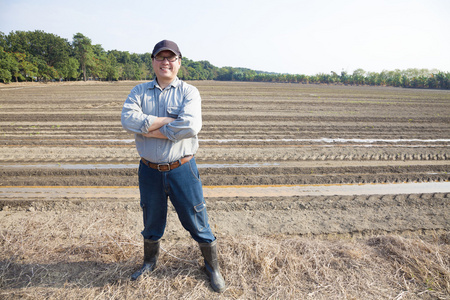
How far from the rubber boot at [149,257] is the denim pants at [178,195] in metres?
0.30

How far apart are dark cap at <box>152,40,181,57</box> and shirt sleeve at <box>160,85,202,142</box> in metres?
0.41

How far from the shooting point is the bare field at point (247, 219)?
2.81 meters

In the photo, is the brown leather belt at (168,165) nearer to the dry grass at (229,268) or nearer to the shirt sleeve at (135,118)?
the shirt sleeve at (135,118)

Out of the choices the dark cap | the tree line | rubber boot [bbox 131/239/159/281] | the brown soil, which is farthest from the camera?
the tree line

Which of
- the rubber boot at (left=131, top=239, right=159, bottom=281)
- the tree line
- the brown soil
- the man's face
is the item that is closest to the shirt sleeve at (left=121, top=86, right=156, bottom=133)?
the man's face

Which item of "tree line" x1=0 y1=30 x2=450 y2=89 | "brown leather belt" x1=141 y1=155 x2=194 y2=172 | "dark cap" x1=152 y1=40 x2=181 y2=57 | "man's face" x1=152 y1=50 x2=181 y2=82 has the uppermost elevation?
"tree line" x1=0 y1=30 x2=450 y2=89

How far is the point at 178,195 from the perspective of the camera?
2.46 meters

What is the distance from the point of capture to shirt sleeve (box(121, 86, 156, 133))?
2.33 metres

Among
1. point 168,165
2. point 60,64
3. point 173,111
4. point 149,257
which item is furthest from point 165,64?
point 60,64

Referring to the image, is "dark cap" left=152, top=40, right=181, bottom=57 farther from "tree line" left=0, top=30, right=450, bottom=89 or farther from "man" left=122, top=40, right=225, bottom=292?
"tree line" left=0, top=30, right=450, bottom=89

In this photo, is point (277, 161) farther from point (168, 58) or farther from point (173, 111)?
point (168, 58)

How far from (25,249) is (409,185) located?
7039mm

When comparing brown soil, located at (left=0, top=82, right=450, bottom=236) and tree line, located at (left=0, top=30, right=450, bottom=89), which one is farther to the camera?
tree line, located at (left=0, top=30, right=450, bottom=89)

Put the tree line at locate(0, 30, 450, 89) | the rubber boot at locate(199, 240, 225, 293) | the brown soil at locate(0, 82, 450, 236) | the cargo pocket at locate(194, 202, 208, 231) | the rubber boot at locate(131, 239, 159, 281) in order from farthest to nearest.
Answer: the tree line at locate(0, 30, 450, 89) < the brown soil at locate(0, 82, 450, 236) < the rubber boot at locate(131, 239, 159, 281) < the rubber boot at locate(199, 240, 225, 293) < the cargo pocket at locate(194, 202, 208, 231)
